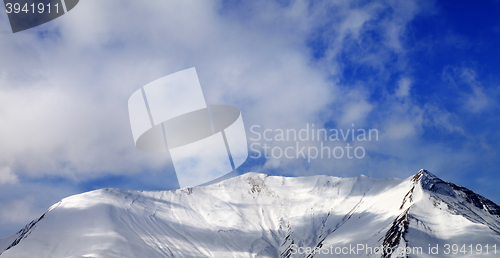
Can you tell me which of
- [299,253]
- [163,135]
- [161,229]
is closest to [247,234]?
[299,253]

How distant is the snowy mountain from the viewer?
93250mm

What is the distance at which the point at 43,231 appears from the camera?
136m

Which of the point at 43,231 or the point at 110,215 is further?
the point at 110,215

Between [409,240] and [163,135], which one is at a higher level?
[163,135]

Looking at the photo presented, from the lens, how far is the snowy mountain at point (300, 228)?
9325 cm

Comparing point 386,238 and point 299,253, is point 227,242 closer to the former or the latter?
point 299,253

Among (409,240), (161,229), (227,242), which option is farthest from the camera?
(227,242)

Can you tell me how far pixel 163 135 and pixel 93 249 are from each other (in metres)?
104

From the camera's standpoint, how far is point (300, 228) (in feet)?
601

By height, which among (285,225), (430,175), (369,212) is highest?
(430,175)

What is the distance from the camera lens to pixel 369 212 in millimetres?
140375

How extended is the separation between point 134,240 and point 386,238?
10941cm

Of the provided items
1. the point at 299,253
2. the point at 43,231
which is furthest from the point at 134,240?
the point at 299,253

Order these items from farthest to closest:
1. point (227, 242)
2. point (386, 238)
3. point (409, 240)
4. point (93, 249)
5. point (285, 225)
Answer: point (285, 225) < point (227, 242) < point (93, 249) < point (386, 238) < point (409, 240)
